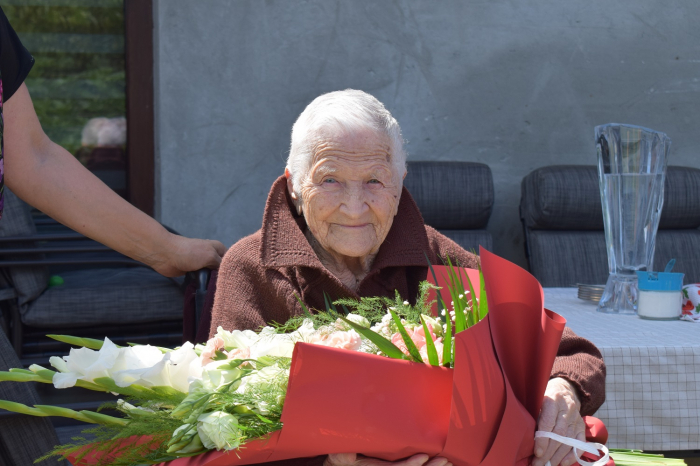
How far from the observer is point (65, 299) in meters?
2.66

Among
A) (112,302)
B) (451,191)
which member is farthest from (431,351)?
(451,191)

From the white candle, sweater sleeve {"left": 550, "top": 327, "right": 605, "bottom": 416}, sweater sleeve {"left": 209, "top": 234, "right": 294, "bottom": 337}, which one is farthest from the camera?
the white candle

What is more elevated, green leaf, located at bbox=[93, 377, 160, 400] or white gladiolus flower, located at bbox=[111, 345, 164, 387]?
white gladiolus flower, located at bbox=[111, 345, 164, 387]

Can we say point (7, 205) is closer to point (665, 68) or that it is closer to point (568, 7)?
point (568, 7)

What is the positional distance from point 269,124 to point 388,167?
2411mm

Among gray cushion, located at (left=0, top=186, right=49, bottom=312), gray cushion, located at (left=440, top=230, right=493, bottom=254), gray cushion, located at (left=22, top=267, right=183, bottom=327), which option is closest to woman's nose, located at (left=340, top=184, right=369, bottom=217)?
gray cushion, located at (left=22, top=267, right=183, bottom=327)

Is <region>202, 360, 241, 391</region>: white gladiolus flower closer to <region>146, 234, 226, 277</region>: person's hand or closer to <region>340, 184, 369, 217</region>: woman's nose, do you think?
<region>340, 184, 369, 217</region>: woman's nose

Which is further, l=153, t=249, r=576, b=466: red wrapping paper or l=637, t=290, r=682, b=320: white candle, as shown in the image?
l=637, t=290, r=682, b=320: white candle

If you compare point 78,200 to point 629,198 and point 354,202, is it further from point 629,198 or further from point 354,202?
point 629,198

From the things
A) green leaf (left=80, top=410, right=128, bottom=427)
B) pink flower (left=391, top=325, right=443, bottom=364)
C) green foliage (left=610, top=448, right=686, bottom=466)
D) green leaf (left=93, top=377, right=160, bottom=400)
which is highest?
pink flower (left=391, top=325, right=443, bottom=364)

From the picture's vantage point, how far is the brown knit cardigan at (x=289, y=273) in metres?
1.55

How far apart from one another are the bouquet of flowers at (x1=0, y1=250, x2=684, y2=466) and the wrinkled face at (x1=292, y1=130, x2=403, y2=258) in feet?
1.69

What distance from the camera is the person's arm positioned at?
1.90 m

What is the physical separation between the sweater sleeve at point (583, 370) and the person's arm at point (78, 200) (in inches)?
42.2
